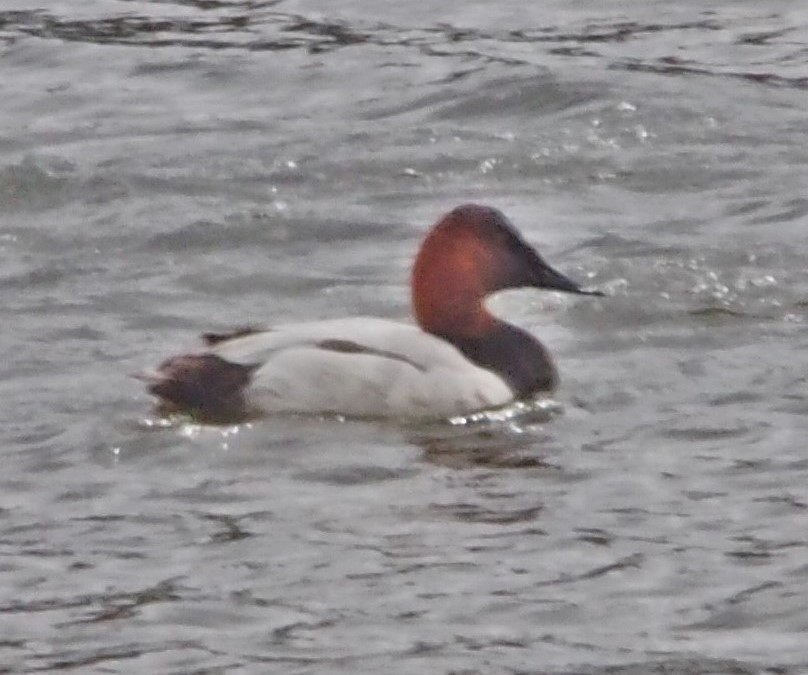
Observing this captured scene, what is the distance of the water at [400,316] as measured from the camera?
25.0 feet

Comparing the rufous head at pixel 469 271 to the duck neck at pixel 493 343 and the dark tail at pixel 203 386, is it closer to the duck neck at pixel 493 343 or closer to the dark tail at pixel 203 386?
the duck neck at pixel 493 343

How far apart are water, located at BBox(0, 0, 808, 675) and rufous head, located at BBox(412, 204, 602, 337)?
45cm

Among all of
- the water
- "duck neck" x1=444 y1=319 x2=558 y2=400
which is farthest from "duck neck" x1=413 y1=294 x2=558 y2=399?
the water

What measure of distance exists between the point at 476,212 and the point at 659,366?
96cm

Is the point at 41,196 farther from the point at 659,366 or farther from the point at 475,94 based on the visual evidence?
the point at 659,366

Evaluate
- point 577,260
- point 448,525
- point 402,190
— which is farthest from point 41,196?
point 448,525

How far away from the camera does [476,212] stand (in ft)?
35.3

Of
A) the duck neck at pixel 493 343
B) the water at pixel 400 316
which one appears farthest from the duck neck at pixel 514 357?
the water at pixel 400 316

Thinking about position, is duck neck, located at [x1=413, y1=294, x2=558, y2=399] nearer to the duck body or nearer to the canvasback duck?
the canvasback duck

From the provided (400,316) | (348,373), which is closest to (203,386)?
(348,373)

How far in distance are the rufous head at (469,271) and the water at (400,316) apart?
0.45 m

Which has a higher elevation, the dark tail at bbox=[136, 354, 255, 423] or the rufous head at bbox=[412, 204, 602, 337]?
the rufous head at bbox=[412, 204, 602, 337]

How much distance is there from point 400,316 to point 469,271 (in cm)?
126

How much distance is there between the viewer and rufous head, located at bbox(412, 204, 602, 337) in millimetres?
10625
